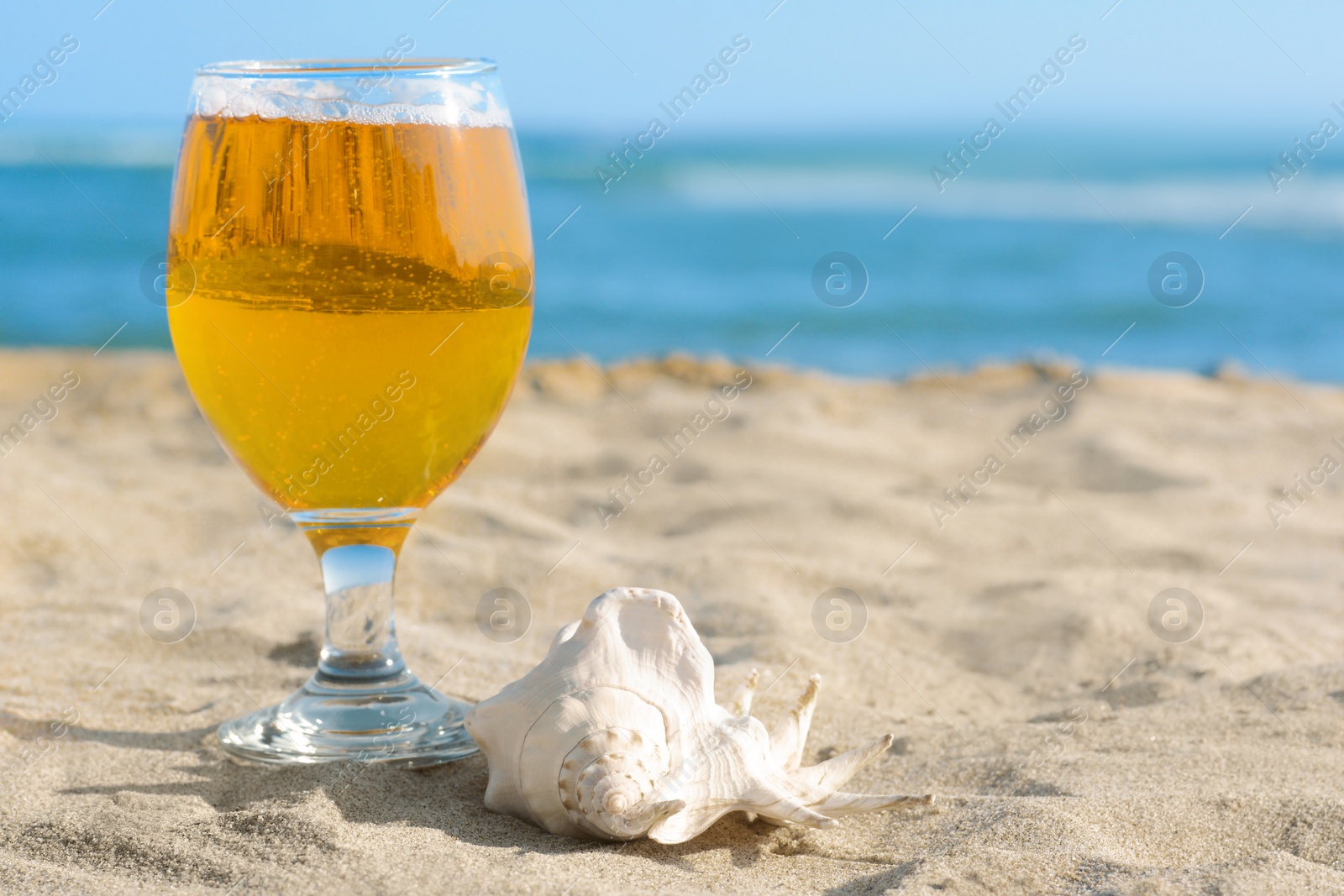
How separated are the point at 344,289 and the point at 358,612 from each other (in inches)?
19.5

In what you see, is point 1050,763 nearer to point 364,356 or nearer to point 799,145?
point 364,356

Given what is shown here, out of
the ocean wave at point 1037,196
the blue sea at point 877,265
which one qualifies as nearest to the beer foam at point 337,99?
the blue sea at point 877,265

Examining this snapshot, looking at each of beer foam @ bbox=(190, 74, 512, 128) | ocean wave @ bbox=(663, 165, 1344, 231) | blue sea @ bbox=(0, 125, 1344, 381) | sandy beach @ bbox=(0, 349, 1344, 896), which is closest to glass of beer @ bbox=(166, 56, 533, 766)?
beer foam @ bbox=(190, 74, 512, 128)

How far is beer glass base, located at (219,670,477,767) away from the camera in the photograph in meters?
1.77

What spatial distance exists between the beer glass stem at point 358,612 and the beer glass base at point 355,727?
0.02 m

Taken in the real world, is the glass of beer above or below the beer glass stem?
above

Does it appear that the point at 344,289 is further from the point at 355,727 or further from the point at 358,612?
the point at 355,727

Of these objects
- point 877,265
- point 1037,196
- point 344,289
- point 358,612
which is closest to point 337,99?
point 344,289

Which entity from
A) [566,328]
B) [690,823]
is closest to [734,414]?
[690,823]

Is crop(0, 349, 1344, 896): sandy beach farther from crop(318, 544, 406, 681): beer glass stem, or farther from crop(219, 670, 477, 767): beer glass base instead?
crop(318, 544, 406, 681): beer glass stem

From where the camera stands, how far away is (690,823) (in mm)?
1471

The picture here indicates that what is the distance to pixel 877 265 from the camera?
46.0 ft

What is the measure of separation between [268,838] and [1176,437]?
3.50 metres

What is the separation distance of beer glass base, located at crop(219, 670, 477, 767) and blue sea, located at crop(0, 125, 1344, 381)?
3048 mm
